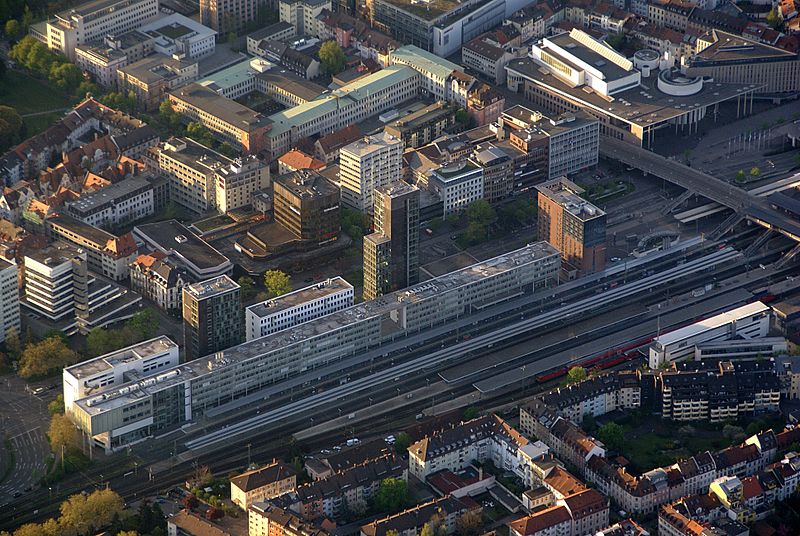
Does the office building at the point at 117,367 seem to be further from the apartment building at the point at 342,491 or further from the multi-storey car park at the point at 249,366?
the apartment building at the point at 342,491

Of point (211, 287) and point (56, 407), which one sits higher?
point (211, 287)

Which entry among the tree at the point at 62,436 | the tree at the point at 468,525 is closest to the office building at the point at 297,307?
the tree at the point at 62,436

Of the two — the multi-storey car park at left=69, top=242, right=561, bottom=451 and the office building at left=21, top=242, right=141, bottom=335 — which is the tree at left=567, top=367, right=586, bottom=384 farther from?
the office building at left=21, top=242, right=141, bottom=335

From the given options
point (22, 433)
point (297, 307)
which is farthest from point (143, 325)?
point (22, 433)

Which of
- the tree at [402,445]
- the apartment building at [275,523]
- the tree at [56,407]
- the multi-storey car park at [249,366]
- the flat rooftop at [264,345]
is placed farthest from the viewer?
the tree at [56,407]

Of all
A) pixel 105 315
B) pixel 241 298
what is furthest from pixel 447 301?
pixel 105 315

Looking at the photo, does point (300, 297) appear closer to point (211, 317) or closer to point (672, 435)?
point (211, 317)

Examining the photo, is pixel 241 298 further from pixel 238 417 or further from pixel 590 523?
pixel 590 523

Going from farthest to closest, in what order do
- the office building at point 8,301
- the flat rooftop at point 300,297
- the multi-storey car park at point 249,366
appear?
the flat rooftop at point 300,297 < the office building at point 8,301 < the multi-storey car park at point 249,366
